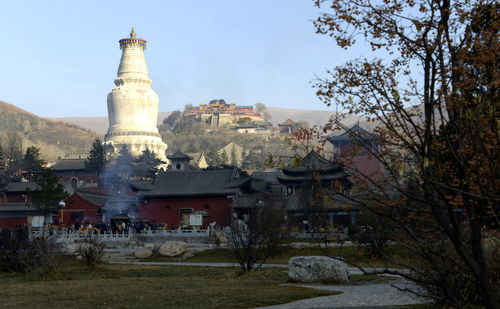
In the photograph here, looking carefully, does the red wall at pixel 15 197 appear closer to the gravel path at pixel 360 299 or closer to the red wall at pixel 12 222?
the red wall at pixel 12 222

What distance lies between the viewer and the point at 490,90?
21.6 ft

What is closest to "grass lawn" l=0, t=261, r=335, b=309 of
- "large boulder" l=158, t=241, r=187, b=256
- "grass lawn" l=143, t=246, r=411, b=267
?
"grass lawn" l=143, t=246, r=411, b=267

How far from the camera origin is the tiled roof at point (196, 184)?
165 feet

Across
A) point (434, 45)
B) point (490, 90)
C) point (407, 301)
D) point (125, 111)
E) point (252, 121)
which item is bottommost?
point (407, 301)

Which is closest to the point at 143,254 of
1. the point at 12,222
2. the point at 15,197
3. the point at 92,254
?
the point at 92,254

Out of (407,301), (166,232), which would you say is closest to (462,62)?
(407,301)

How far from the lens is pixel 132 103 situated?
105750mm

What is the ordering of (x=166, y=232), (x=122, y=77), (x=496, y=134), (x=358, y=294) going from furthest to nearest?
(x=122, y=77) → (x=166, y=232) → (x=358, y=294) → (x=496, y=134)

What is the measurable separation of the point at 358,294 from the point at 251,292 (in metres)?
2.38

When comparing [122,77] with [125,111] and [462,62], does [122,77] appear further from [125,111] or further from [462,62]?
[462,62]

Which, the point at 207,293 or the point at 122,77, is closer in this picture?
the point at 207,293

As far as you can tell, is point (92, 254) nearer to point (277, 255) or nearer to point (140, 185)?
point (277, 255)

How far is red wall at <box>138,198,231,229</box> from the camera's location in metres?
49.9

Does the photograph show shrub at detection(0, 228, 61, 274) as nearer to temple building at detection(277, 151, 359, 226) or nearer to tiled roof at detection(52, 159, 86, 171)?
temple building at detection(277, 151, 359, 226)
